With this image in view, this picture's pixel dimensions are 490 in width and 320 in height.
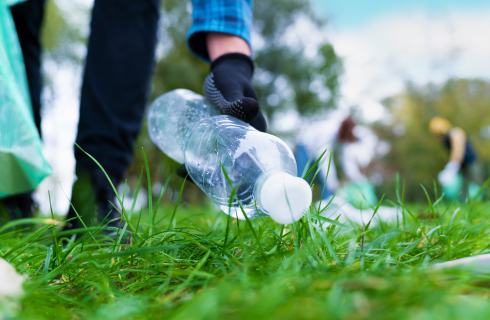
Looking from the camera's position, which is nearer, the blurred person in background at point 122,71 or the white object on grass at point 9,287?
the white object on grass at point 9,287

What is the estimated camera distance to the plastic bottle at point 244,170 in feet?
2.84

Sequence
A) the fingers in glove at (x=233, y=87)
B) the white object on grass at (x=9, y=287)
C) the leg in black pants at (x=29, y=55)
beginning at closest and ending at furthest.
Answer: the white object on grass at (x=9, y=287)
the fingers in glove at (x=233, y=87)
the leg in black pants at (x=29, y=55)

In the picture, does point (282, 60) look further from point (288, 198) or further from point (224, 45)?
point (288, 198)

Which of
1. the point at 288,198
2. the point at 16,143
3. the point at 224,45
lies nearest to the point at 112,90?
the point at 16,143

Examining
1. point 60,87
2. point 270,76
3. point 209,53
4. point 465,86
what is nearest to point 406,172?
point 465,86

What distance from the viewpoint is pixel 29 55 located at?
2.12m

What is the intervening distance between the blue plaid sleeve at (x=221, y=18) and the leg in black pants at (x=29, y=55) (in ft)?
3.70

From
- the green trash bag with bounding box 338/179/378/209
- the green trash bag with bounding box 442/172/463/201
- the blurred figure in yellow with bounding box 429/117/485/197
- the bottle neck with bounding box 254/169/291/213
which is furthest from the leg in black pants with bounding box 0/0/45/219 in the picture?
the blurred figure in yellow with bounding box 429/117/485/197

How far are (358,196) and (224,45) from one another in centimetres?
92

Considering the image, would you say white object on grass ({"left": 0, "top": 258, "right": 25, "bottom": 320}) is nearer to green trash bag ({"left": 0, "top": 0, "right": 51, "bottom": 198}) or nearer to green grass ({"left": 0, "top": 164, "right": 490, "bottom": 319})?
green grass ({"left": 0, "top": 164, "right": 490, "bottom": 319})

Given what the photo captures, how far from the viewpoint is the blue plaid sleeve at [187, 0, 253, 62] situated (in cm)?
152

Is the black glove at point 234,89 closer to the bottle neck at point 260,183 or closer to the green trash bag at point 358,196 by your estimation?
the bottle neck at point 260,183

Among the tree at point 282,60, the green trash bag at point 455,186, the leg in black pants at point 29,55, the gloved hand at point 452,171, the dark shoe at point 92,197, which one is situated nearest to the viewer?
the dark shoe at point 92,197

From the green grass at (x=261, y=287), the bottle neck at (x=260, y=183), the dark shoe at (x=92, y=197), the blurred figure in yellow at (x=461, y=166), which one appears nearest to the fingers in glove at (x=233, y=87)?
the bottle neck at (x=260, y=183)
